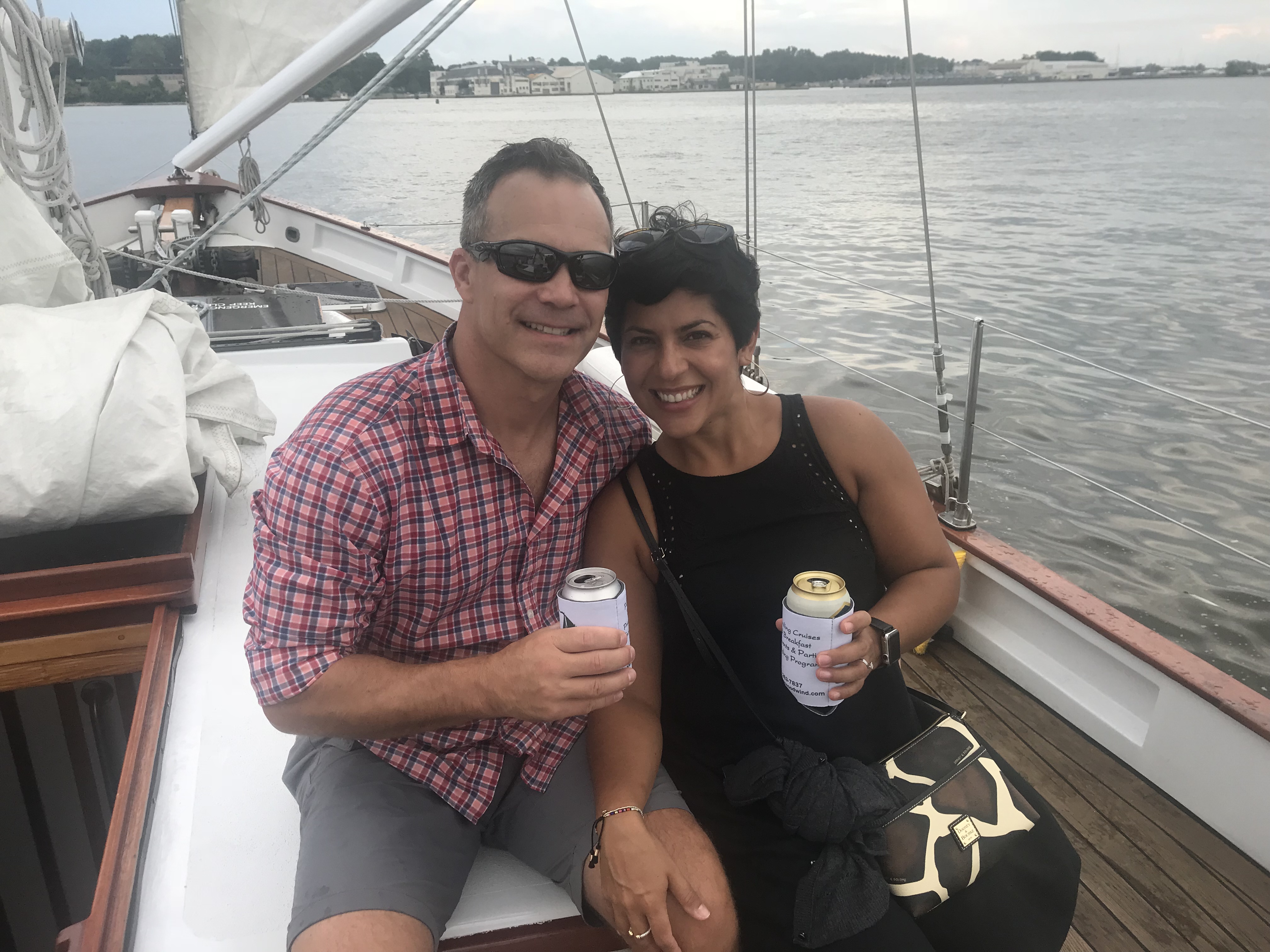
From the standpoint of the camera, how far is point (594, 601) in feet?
3.89

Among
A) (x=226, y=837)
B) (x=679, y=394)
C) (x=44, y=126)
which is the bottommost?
(x=226, y=837)

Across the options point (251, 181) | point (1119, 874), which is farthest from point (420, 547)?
point (251, 181)

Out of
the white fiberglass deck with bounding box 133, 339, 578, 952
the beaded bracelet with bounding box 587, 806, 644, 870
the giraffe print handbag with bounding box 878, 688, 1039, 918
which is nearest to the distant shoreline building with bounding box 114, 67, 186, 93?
the white fiberglass deck with bounding box 133, 339, 578, 952

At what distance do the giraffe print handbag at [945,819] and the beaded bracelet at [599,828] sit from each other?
Answer: 16.1 inches

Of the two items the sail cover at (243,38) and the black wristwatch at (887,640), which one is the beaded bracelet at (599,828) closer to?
the black wristwatch at (887,640)

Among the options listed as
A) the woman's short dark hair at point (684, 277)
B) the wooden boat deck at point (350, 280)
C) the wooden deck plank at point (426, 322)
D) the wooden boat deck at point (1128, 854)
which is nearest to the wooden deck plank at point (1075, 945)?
the wooden boat deck at point (1128, 854)

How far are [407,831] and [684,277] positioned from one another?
3.36ft

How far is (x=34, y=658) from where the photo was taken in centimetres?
195

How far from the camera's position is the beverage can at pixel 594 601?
→ 1188 mm

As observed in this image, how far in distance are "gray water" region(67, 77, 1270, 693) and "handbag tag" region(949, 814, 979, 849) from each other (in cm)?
186

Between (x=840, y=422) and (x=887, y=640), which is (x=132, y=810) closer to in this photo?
(x=887, y=640)

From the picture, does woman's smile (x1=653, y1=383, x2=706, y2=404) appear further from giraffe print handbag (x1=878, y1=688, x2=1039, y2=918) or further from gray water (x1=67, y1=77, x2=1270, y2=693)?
gray water (x1=67, y1=77, x2=1270, y2=693)

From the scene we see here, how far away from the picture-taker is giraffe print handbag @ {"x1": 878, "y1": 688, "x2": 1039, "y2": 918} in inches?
54.9

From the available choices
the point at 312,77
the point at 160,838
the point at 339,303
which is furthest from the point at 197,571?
the point at 339,303
